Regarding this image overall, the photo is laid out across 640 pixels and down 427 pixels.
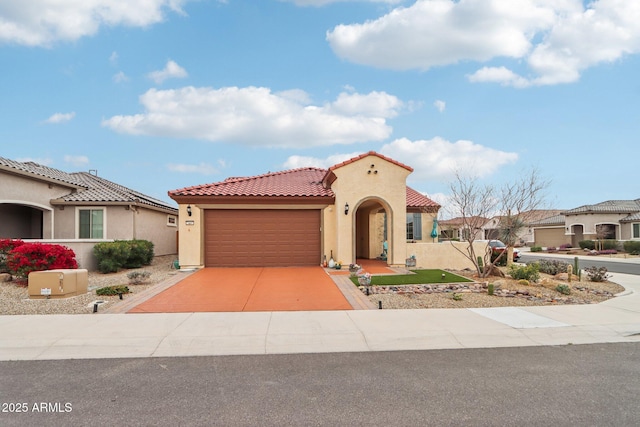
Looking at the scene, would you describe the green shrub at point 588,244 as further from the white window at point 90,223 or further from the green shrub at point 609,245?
the white window at point 90,223

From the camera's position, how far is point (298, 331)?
24.2 feet

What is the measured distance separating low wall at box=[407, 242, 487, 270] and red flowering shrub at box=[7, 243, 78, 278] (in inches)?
489

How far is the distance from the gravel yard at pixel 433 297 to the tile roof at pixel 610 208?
29903 mm

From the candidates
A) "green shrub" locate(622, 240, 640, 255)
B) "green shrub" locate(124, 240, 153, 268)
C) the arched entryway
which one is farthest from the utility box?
"green shrub" locate(622, 240, 640, 255)

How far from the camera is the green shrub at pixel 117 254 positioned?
15438 millimetres

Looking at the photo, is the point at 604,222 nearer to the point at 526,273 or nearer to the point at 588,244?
the point at 588,244

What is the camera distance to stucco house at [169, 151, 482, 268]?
1612 cm

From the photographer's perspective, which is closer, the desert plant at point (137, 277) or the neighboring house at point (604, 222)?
the desert plant at point (137, 277)

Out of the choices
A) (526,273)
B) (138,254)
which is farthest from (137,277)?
(526,273)

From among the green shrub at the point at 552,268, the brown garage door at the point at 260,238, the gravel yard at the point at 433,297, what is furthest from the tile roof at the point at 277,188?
the green shrub at the point at 552,268

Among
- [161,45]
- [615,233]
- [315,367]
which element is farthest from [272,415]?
[615,233]

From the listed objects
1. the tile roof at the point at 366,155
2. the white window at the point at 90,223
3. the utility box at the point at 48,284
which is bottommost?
the utility box at the point at 48,284

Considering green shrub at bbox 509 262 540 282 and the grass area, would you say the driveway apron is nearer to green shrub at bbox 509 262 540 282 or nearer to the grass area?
the grass area

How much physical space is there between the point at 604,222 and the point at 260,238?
36086 mm
